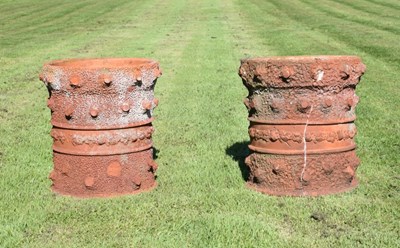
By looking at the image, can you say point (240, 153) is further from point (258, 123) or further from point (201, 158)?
point (258, 123)

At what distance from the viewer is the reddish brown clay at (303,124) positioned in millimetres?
5762

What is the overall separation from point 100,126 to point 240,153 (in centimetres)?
198

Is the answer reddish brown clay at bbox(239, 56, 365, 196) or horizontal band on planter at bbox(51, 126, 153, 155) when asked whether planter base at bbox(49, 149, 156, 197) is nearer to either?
horizontal band on planter at bbox(51, 126, 153, 155)

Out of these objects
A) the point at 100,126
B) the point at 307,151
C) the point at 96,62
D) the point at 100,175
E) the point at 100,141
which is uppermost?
the point at 96,62

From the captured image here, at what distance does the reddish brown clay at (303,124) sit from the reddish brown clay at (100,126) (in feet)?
3.34

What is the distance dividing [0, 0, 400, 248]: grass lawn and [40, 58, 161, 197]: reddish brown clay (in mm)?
188

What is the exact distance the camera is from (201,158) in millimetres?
7105

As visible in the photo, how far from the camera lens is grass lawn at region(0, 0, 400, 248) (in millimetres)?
4969

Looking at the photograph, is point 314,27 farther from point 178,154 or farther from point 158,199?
point 158,199

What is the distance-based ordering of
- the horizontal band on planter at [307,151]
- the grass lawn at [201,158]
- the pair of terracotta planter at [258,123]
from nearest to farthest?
the grass lawn at [201,158] < the pair of terracotta planter at [258,123] < the horizontal band on planter at [307,151]

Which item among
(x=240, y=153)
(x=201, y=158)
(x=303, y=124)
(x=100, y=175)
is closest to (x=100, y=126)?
(x=100, y=175)

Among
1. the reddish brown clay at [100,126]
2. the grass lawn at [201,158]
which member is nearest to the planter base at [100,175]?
the reddish brown clay at [100,126]

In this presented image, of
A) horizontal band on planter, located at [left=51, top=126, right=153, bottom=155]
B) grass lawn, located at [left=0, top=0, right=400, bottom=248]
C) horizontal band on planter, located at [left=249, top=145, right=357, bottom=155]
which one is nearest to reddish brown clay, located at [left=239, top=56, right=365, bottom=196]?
horizontal band on planter, located at [left=249, top=145, right=357, bottom=155]

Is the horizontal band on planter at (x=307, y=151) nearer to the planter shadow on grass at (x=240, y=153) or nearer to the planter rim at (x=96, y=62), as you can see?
the planter shadow on grass at (x=240, y=153)
